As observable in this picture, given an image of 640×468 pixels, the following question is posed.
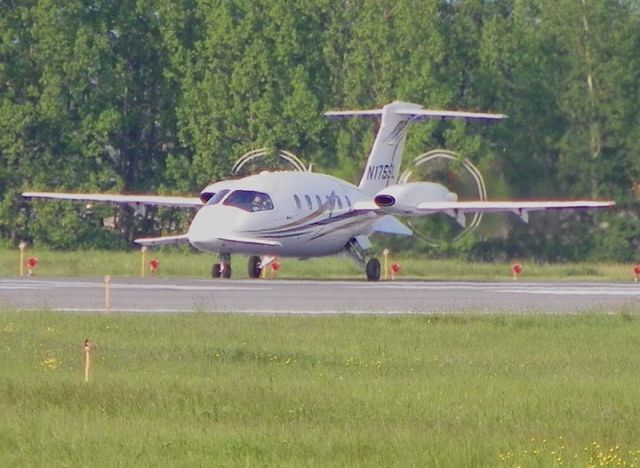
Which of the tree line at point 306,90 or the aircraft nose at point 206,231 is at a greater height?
the tree line at point 306,90

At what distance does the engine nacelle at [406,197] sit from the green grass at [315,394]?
15347 millimetres

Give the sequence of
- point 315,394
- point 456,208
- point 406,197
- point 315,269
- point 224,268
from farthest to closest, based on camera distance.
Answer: point 315,269 → point 456,208 → point 406,197 → point 224,268 → point 315,394

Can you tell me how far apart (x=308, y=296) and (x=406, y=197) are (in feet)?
28.3

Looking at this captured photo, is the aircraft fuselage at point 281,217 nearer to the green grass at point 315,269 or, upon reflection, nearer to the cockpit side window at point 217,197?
the cockpit side window at point 217,197

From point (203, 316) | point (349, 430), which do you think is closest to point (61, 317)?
point (203, 316)

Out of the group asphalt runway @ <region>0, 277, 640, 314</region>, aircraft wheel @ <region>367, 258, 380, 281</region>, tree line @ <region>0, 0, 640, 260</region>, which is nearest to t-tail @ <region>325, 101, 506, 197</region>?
aircraft wheel @ <region>367, 258, 380, 281</region>

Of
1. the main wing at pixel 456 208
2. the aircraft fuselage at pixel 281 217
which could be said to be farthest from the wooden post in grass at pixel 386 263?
the main wing at pixel 456 208

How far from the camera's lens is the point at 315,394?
16062 millimetres

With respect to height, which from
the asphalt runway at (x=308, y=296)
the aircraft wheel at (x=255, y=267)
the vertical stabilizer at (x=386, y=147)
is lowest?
the aircraft wheel at (x=255, y=267)

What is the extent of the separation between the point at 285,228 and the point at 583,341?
17.0 meters

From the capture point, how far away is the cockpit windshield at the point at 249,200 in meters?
37.7

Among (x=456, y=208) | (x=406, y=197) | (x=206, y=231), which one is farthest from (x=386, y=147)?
(x=206, y=231)

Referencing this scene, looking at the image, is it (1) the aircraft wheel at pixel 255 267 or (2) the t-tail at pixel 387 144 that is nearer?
(1) the aircraft wheel at pixel 255 267

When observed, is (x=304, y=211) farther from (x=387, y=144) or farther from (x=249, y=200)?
(x=387, y=144)
